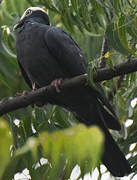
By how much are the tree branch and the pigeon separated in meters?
0.64

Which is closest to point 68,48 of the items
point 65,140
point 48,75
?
point 48,75

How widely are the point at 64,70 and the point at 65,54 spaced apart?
0.17 meters

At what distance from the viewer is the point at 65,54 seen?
4.14m

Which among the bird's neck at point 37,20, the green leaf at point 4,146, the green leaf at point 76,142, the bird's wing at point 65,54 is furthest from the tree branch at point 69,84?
the green leaf at point 4,146

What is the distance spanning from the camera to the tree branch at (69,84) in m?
2.98

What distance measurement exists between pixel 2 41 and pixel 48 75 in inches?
28.7

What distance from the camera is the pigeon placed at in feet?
13.3

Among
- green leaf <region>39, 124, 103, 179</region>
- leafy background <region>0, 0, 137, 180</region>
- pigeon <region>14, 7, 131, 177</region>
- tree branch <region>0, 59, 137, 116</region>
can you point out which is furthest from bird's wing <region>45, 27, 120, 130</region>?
green leaf <region>39, 124, 103, 179</region>

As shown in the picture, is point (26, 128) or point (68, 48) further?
point (68, 48)

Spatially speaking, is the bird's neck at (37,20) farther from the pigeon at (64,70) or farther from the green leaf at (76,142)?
the green leaf at (76,142)

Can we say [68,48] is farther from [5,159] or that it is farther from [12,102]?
[5,159]

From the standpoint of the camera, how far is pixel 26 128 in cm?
358

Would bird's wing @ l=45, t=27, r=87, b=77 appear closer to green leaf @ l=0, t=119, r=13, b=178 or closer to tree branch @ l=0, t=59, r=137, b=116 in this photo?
tree branch @ l=0, t=59, r=137, b=116

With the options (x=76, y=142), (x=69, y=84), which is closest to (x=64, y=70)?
(x=69, y=84)
